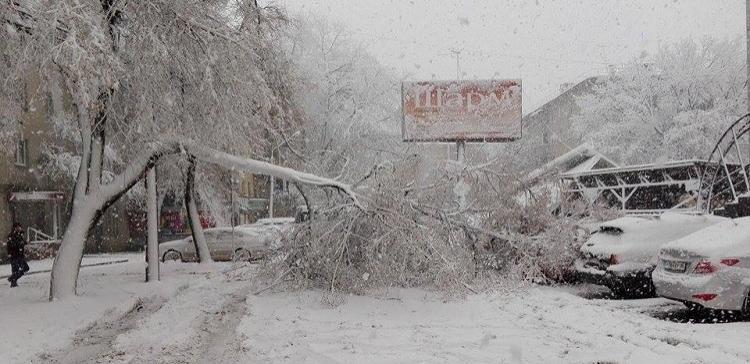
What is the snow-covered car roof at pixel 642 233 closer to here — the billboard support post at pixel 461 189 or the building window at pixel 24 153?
the billboard support post at pixel 461 189

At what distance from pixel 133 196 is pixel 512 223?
22.2m

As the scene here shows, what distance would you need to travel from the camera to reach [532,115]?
48.9 meters

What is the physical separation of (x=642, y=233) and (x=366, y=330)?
5.85m

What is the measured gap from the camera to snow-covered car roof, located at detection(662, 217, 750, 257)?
904cm

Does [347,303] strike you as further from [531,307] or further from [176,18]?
[176,18]

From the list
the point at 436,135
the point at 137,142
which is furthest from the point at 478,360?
the point at 436,135

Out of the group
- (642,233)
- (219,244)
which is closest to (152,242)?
A: (219,244)

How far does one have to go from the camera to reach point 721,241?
9.34 meters

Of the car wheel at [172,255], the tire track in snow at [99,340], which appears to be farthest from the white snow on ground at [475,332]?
the car wheel at [172,255]

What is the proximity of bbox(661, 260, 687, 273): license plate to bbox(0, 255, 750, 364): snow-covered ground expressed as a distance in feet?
2.36

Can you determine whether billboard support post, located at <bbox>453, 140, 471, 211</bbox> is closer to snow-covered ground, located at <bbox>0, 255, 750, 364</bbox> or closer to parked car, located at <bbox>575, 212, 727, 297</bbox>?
snow-covered ground, located at <bbox>0, 255, 750, 364</bbox>

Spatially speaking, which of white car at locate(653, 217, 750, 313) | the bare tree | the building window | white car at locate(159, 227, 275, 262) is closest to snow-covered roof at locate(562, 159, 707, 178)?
white car at locate(159, 227, 275, 262)

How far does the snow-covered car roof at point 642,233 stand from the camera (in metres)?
11.7

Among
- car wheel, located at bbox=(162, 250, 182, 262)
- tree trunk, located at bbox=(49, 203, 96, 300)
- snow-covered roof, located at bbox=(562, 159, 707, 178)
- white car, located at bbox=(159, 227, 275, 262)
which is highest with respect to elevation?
snow-covered roof, located at bbox=(562, 159, 707, 178)
